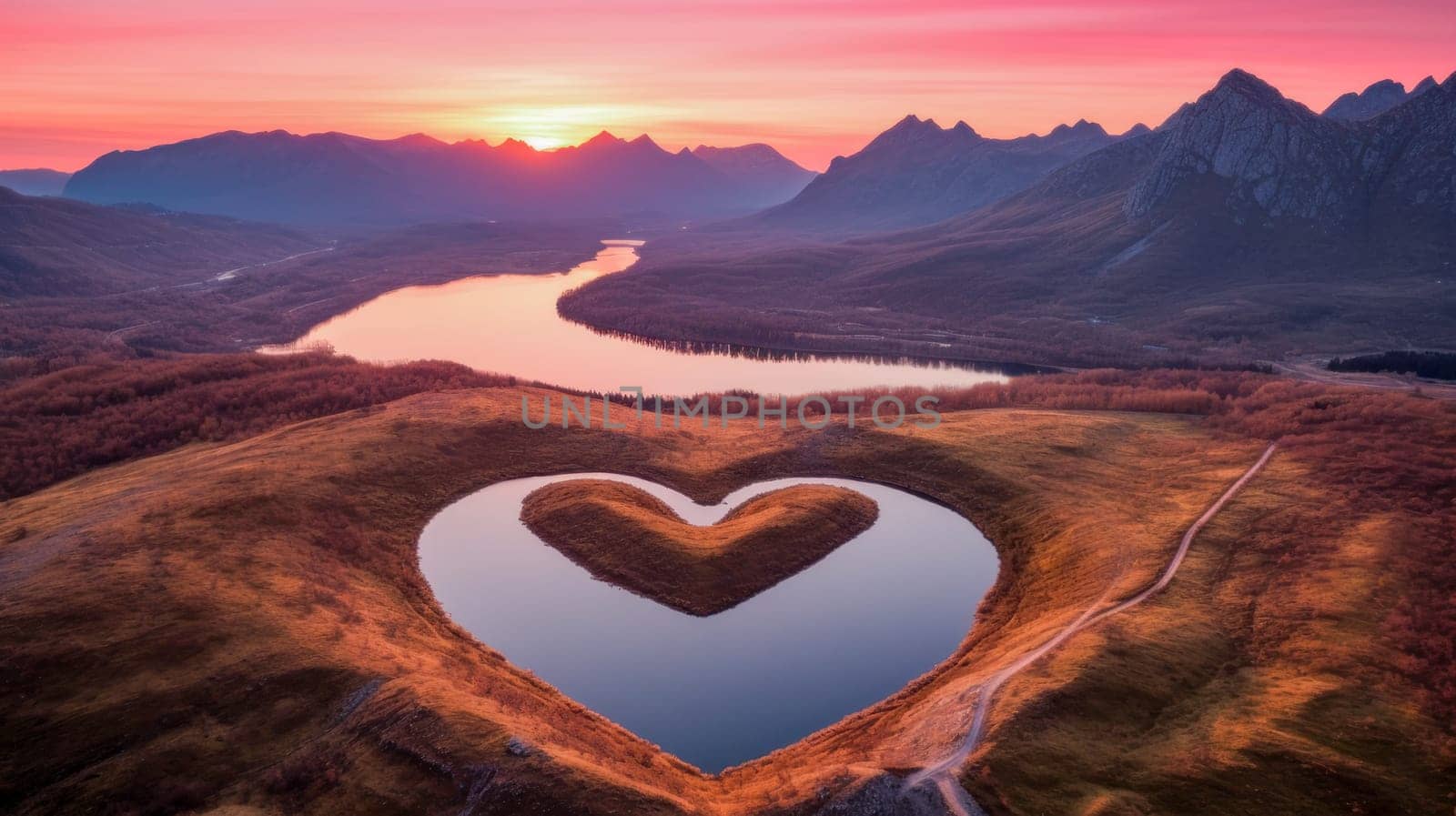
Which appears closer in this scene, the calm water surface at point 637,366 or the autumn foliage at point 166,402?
the autumn foliage at point 166,402

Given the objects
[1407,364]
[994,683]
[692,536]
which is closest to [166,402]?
[692,536]

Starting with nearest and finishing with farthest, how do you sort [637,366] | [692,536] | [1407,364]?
[692,536], [1407,364], [637,366]

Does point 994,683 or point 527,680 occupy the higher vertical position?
point 994,683

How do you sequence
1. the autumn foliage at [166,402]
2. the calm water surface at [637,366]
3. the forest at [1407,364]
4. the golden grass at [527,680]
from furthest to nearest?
the calm water surface at [637,366]
the forest at [1407,364]
the autumn foliage at [166,402]
the golden grass at [527,680]

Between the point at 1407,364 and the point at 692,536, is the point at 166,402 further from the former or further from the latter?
the point at 1407,364

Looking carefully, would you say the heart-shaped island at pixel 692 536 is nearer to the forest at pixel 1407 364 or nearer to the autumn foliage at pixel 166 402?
the autumn foliage at pixel 166 402

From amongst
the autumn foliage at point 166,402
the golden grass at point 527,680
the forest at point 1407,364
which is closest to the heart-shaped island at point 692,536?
the golden grass at point 527,680

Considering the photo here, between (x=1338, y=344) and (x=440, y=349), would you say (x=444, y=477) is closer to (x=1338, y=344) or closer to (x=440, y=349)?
(x=440, y=349)
